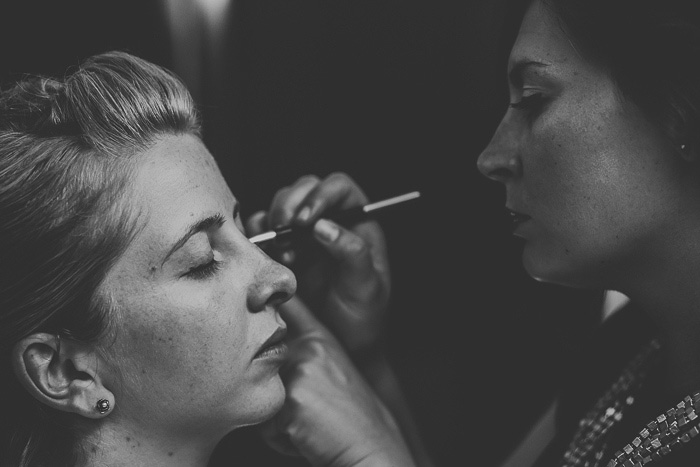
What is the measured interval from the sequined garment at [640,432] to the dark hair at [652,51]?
0.33 meters

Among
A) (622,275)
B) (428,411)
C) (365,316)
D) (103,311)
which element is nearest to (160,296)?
(103,311)

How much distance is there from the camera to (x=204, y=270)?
894mm

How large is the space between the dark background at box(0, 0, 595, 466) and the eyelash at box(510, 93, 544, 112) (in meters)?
0.16

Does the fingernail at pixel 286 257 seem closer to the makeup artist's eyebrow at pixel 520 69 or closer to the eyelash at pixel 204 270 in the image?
the eyelash at pixel 204 270

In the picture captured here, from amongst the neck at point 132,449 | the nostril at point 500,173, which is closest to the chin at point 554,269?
the nostril at point 500,173

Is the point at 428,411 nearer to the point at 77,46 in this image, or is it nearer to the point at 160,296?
the point at 160,296

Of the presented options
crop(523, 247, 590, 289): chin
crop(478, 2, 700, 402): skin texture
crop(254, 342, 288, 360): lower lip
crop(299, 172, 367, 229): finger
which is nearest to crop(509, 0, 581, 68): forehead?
crop(478, 2, 700, 402): skin texture

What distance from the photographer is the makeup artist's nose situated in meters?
0.95

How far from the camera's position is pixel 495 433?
4.58 ft

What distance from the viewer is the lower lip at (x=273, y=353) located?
93 centimetres

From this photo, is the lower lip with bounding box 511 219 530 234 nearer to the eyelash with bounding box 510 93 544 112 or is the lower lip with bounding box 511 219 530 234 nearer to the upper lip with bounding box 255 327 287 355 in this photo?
the eyelash with bounding box 510 93 544 112

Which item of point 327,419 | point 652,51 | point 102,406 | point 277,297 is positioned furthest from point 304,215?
point 652,51

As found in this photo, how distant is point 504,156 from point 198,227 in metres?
0.40

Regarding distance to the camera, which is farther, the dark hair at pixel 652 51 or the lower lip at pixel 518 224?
the lower lip at pixel 518 224
